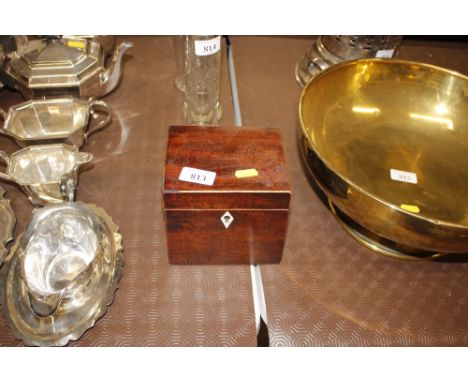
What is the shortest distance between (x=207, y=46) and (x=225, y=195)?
40cm

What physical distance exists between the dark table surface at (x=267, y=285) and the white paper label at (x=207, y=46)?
209 mm

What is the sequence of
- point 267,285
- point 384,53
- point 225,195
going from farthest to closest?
1. point 384,53
2. point 267,285
3. point 225,195

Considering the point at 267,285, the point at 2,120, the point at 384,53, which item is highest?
the point at 384,53

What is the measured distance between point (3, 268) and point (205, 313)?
1.12 feet

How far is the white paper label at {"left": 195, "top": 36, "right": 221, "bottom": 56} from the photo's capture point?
32.2 inches

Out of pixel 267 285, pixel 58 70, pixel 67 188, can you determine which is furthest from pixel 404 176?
pixel 58 70

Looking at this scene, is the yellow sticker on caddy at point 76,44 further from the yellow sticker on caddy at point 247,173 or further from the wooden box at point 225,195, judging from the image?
the yellow sticker on caddy at point 247,173

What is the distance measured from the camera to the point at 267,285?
2.24 feet

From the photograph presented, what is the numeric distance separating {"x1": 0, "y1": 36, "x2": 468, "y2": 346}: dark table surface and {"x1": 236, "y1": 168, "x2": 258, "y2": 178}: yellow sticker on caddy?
199 millimetres

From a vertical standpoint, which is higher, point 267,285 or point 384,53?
point 384,53

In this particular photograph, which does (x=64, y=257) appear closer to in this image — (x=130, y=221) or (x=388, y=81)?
(x=130, y=221)

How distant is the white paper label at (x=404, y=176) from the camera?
2.46 ft

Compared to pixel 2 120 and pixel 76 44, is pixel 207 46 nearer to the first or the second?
pixel 76 44

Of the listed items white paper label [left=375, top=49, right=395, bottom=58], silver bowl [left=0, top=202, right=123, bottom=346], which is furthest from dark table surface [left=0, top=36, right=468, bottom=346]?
white paper label [left=375, top=49, right=395, bottom=58]
